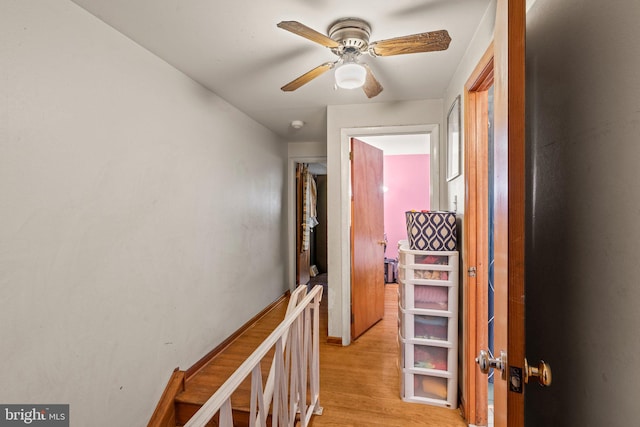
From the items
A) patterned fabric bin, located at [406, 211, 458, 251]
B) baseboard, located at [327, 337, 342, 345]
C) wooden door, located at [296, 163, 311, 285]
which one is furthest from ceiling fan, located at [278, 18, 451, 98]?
wooden door, located at [296, 163, 311, 285]

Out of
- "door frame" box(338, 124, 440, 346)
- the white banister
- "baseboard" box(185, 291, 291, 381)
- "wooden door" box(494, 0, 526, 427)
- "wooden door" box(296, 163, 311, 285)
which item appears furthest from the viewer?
"wooden door" box(296, 163, 311, 285)

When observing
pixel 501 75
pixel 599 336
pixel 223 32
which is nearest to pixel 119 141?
pixel 223 32

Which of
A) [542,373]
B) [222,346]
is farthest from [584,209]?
[222,346]

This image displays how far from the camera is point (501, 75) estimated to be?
812 mm

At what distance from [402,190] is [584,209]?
4.77m

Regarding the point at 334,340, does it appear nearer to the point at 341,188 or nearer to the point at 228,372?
the point at 228,372

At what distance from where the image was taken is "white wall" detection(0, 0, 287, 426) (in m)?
1.16

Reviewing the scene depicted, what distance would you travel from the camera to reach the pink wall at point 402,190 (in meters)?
5.32

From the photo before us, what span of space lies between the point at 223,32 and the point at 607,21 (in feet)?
5.19

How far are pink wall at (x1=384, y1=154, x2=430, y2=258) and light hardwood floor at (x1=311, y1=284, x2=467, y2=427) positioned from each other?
2.62 meters

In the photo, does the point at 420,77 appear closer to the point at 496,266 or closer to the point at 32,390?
the point at 496,266

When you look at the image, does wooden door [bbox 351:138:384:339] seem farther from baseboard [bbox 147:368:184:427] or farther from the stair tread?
baseboard [bbox 147:368:184:427]

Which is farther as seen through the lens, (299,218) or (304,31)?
(299,218)

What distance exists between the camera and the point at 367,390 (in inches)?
84.9
